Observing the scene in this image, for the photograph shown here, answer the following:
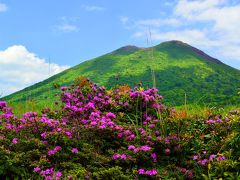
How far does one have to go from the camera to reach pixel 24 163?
5930mm

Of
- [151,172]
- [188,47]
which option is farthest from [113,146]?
[188,47]

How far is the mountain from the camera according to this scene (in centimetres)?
6938

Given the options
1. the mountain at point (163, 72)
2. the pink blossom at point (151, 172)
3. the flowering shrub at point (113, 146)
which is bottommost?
the pink blossom at point (151, 172)

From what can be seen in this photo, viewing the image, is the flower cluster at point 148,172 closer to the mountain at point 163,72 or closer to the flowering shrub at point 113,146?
the flowering shrub at point 113,146

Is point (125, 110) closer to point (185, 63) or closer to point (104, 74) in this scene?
point (104, 74)

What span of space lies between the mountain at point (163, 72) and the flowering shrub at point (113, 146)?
2261 inches

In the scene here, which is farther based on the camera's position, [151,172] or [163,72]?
[163,72]

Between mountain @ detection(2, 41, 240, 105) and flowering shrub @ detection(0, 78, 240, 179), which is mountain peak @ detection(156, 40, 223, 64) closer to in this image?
mountain @ detection(2, 41, 240, 105)

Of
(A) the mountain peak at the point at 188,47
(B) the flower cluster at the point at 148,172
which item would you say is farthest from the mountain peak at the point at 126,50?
(B) the flower cluster at the point at 148,172

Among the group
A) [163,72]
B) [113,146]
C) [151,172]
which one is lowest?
[151,172]

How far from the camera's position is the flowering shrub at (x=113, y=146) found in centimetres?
587

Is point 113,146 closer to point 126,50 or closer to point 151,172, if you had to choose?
point 151,172

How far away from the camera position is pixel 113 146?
23.0 ft

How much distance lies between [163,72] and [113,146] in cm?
7036
